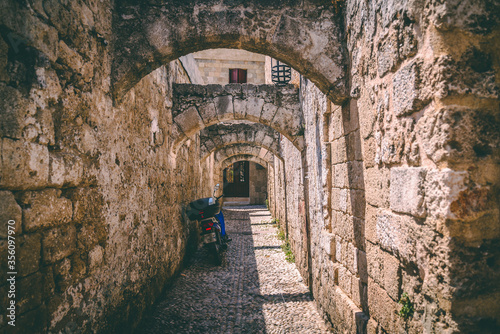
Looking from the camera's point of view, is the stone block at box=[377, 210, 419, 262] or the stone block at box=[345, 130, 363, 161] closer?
the stone block at box=[377, 210, 419, 262]

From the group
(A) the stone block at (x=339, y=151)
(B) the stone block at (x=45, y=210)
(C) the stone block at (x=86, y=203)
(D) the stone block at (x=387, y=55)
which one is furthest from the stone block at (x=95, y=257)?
(D) the stone block at (x=387, y=55)

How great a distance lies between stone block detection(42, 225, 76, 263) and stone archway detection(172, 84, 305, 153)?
2987mm

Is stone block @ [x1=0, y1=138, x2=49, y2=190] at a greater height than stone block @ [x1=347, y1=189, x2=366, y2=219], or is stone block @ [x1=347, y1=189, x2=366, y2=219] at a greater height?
stone block @ [x1=0, y1=138, x2=49, y2=190]

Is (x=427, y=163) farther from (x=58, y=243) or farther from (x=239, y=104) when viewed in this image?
(x=239, y=104)

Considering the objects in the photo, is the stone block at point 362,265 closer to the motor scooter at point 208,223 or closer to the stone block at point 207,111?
the motor scooter at point 208,223

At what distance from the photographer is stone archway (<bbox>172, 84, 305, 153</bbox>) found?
4539 mm

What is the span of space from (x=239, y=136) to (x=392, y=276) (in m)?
5.70

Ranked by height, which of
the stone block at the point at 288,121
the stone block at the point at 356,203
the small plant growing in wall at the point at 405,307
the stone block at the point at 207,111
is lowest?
the small plant growing in wall at the point at 405,307

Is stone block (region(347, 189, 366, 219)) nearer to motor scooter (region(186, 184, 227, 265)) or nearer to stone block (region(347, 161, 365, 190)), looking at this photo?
stone block (region(347, 161, 365, 190))

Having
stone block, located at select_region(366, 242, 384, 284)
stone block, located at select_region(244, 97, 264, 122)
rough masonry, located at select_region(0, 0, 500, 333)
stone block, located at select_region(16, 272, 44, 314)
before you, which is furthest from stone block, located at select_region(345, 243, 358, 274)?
stone block, located at select_region(244, 97, 264, 122)

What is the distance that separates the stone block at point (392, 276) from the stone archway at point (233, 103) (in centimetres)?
316

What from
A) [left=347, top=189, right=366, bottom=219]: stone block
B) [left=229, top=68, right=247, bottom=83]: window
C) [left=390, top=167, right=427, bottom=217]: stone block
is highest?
[left=229, top=68, right=247, bottom=83]: window

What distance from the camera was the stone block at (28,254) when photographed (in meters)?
1.25

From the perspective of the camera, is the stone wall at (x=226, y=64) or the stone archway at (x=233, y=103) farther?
the stone wall at (x=226, y=64)
